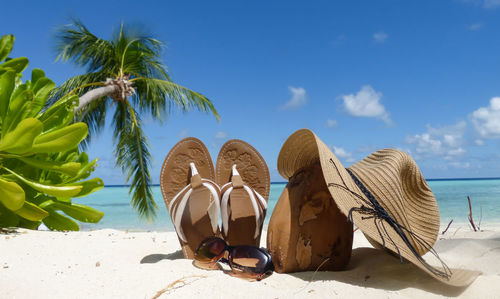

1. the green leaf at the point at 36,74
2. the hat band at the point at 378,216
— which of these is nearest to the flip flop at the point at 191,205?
the hat band at the point at 378,216

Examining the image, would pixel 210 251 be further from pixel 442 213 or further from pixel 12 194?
pixel 442 213

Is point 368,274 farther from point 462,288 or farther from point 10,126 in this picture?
point 10,126

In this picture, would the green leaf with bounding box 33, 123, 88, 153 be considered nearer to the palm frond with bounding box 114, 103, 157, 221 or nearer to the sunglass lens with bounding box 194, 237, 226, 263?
the sunglass lens with bounding box 194, 237, 226, 263

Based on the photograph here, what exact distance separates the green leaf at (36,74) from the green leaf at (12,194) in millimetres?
1494

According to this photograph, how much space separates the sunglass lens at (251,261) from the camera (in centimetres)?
196

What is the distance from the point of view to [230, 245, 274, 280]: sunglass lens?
1.96 m

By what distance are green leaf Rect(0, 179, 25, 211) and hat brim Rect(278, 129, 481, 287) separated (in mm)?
2472

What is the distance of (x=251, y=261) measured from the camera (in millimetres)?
2008

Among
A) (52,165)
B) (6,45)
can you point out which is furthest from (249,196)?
(6,45)

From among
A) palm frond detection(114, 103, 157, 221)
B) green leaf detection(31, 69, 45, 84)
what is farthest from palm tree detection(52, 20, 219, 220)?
green leaf detection(31, 69, 45, 84)

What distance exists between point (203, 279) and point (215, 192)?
67cm

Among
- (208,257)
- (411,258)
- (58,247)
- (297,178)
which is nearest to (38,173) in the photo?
(58,247)

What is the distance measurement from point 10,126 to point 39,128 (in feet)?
1.69

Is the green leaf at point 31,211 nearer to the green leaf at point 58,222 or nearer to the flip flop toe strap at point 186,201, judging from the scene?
the green leaf at point 58,222
